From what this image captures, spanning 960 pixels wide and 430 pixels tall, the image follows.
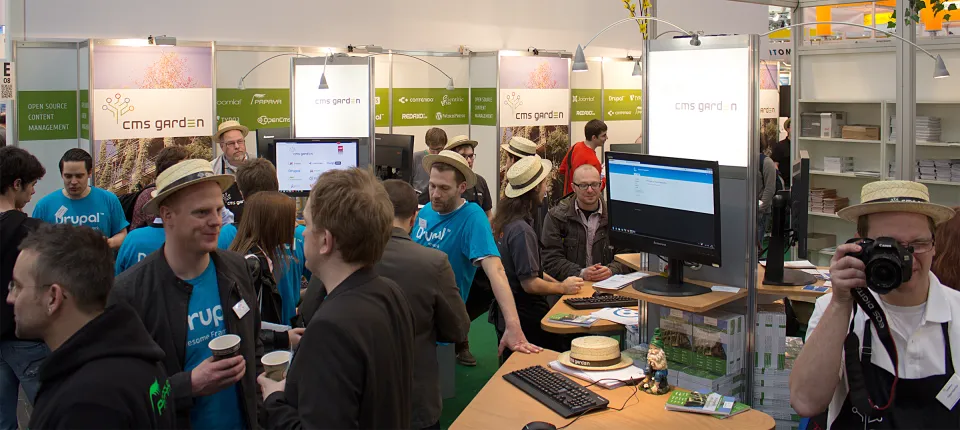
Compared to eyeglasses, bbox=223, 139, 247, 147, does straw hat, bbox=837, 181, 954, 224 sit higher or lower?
lower

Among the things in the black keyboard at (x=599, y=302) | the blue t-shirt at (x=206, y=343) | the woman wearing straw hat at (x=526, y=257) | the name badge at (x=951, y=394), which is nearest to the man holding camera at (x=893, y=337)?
the name badge at (x=951, y=394)

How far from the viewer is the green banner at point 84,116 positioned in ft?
24.9

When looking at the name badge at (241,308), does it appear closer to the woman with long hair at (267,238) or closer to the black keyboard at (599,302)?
the woman with long hair at (267,238)

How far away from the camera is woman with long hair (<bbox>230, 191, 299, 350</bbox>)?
11.6ft

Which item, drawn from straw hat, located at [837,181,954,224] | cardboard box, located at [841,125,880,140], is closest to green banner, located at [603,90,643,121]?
cardboard box, located at [841,125,880,140]

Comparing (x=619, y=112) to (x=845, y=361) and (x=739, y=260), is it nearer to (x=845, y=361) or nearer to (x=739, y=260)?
(x=739, y=260)

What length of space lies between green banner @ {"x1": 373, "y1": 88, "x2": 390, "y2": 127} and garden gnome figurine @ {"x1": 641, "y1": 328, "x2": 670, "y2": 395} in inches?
278

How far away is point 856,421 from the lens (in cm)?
234

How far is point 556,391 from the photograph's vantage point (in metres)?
3.20

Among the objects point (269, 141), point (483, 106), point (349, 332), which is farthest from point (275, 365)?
point (483, 106)

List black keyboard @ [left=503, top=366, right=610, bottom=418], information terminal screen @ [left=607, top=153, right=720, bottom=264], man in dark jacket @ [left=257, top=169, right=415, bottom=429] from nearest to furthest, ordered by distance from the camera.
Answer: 1. man in dark jacket @ [left=257, top=169, right=415, bottom=429]
2. black keyboard @ [left=503, top=366, right=610, bottom=418]
3. information terminal screen @ [left=607, top=153, right=720, bottom=264]

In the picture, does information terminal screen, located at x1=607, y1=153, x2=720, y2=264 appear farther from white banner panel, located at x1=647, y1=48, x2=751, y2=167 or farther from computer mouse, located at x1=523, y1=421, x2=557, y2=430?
computer mouse, located at x1=523, y1=421, x2=557, y2=430

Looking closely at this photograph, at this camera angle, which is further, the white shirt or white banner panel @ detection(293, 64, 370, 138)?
white banner panel @ detection(293, 64, 370, 138)

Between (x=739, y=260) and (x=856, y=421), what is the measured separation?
47.8 inches
